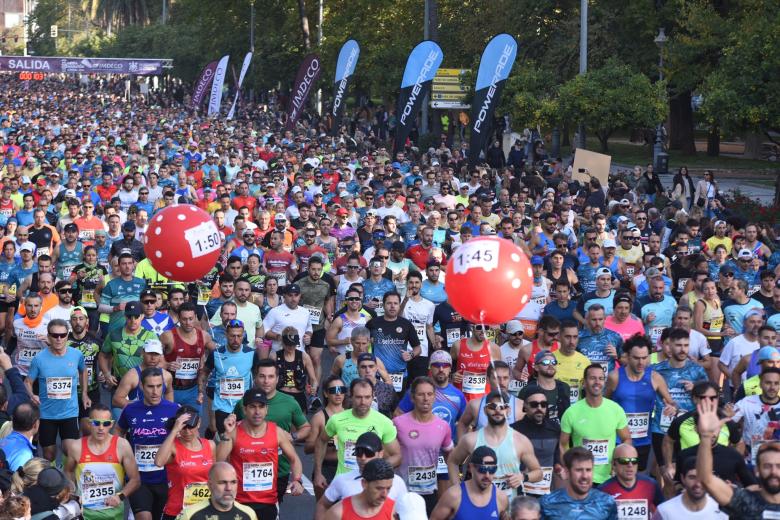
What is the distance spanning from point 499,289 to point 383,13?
4029 centimetres

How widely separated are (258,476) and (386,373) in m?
2.24

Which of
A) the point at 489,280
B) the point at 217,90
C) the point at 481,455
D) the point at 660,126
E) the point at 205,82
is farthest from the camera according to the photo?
the point at 205,82

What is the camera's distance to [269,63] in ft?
200

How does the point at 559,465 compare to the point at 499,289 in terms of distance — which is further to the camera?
the point at 499,289

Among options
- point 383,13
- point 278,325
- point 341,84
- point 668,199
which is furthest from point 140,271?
point 383,13

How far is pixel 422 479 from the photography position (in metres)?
8.98

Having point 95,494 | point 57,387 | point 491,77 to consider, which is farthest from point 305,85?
point 95,494

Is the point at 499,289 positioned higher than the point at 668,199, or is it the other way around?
the point at 499,289

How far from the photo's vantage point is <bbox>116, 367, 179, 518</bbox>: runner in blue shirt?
903 centimetres

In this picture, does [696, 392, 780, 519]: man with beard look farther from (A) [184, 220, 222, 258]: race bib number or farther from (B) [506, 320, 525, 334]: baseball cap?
(A) [184, 220, 222, 258]: race bib number

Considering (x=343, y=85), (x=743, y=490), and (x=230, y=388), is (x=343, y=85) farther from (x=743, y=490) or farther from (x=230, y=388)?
(x=743, y=490)

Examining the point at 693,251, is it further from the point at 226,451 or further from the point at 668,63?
the point at 668,63

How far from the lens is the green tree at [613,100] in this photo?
28.8m

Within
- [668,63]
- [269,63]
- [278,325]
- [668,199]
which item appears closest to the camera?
[278,325]
